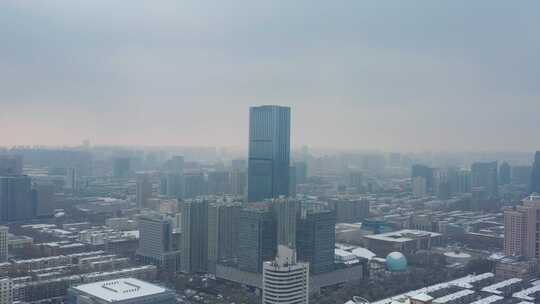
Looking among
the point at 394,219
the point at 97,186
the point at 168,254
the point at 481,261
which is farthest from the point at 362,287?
the point at 97,186

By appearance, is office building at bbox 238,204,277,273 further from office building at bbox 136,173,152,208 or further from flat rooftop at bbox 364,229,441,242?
office building at bbox 136,173,152,208

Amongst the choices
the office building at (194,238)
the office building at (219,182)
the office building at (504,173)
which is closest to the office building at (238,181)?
the office building at (219,182)

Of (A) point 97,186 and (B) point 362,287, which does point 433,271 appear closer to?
(B) point 362,287

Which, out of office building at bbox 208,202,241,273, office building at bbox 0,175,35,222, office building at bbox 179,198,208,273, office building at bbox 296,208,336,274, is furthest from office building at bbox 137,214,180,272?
office building at bbox 0,175,35,222

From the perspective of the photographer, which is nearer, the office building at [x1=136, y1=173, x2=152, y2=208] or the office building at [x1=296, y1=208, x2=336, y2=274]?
the office building at [x1=296, y1=208, x2=336, y2=274]

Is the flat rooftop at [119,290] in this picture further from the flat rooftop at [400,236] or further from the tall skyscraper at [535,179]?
the tall skyscraper at [535,179]

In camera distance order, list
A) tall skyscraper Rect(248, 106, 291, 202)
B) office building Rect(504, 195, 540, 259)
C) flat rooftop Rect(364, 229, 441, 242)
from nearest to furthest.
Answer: office building Rect(504, 195, 540, 259) → tall skyscraper Rect(248, 106, 291, 202) → flat rooftop Rect(364, 229, 441, 242)
